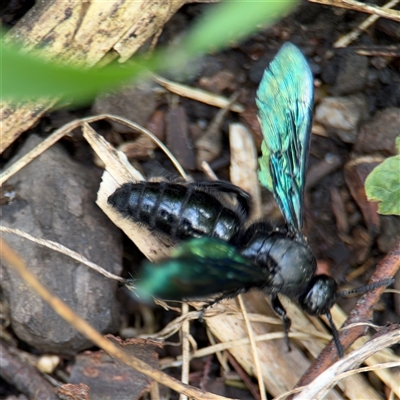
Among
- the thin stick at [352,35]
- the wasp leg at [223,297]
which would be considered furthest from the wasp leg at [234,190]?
the thin stick at [352,35]

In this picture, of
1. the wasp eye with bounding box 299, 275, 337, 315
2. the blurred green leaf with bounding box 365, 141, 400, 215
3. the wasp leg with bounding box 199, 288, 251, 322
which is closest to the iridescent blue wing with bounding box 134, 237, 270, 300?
the wasp leg with bounding box 199, 288, 251, 322

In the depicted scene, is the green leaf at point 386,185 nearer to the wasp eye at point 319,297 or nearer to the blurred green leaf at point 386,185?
the blurred green leaf at point 386,185

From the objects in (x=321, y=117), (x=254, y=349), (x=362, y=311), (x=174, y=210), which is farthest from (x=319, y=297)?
(x=321, y=117)

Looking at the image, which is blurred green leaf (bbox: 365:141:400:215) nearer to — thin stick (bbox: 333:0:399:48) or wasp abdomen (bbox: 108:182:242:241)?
wasp abdomen (bbox: 108:182:242:241)

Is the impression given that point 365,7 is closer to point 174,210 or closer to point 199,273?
point 174,210

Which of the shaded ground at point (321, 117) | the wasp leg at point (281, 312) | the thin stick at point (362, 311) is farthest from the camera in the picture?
the shaded ground at point (321, 117)
